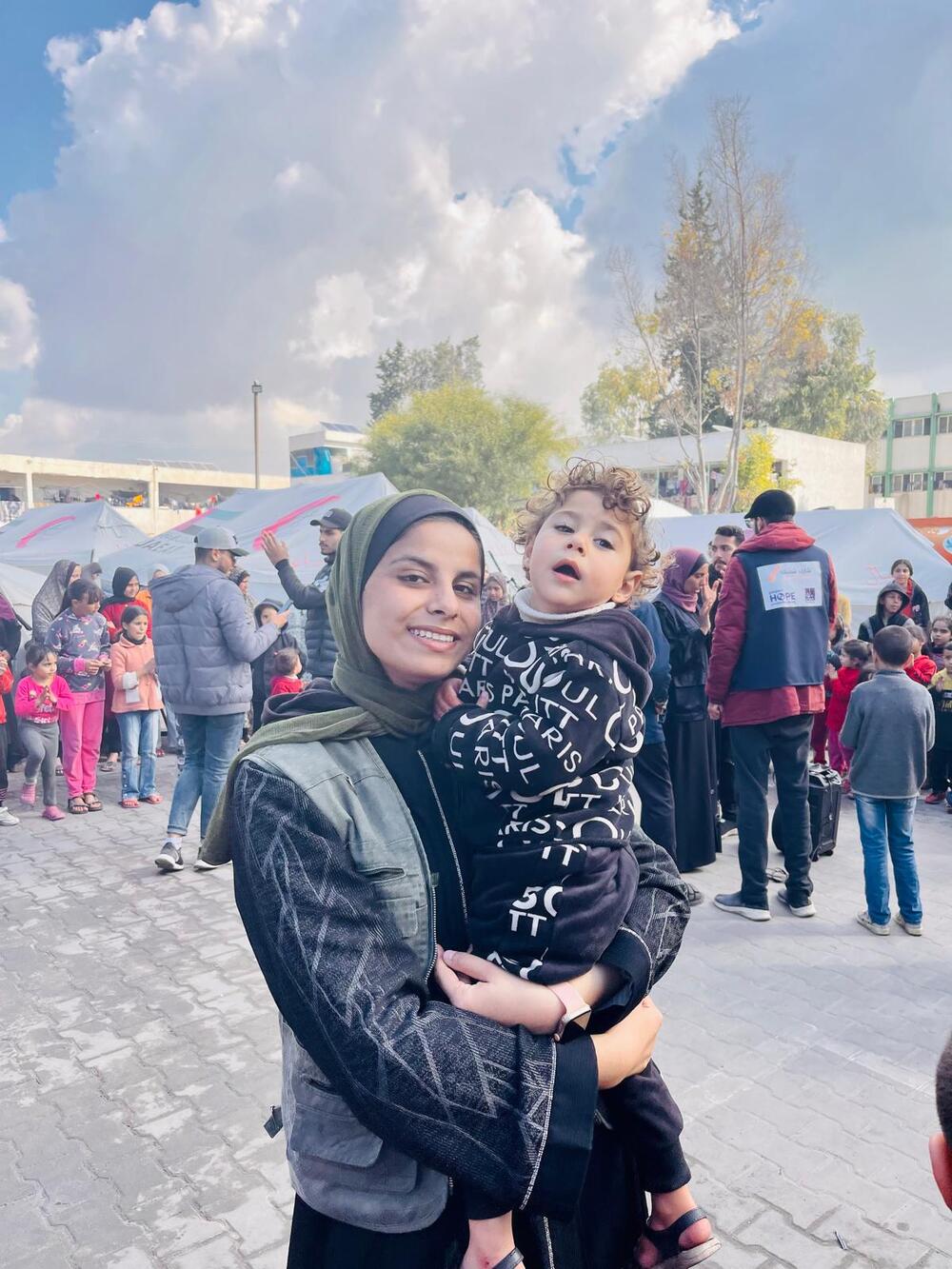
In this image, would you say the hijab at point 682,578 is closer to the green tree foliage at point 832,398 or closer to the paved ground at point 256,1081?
the paved ground at point 256,1081

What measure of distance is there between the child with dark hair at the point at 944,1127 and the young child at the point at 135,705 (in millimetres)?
7177

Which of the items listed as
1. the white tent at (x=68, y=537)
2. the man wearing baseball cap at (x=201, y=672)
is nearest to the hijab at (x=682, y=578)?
the man wearing baseball cap at (x=201, y=672)

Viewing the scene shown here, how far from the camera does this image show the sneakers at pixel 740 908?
503cm

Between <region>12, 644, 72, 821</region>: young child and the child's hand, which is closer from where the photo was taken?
the child's hand

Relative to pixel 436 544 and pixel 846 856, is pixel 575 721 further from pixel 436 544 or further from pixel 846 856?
pixel 846 856

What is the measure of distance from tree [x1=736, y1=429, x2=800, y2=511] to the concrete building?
29849mm

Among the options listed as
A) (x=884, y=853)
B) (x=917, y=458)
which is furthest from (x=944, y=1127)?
(x=917, y=458)

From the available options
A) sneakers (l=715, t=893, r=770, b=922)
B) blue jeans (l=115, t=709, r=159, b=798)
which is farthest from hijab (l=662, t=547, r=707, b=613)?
blue jeans (l=115, t=709, r=159, b=798)

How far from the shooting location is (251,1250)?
8.61ft

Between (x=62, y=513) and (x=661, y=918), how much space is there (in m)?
16.6

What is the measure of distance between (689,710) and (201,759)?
11.0ft

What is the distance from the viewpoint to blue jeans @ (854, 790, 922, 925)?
4875 millimetres

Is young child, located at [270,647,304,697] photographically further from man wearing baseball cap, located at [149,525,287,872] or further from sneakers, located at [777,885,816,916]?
sneakers, located at [777,885,816,916]

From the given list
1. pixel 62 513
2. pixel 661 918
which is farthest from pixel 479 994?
pixel 62 513
